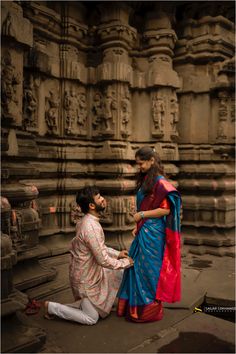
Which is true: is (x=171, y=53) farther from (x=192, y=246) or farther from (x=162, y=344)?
(x=162, y=344)

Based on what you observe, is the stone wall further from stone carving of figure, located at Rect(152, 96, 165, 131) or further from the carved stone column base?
the carved stone column base

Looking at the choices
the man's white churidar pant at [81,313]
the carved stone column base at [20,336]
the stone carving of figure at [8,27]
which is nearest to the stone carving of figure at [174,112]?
the stone carving of figure at [8,27]

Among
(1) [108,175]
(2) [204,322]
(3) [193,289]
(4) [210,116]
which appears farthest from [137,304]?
(4) [210,116]

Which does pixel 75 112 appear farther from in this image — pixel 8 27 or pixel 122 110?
pixel 8 27

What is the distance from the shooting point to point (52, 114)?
17.0 ft

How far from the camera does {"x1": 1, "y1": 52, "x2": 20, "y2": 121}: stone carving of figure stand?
366 cm

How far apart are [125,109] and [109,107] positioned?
0.29 m

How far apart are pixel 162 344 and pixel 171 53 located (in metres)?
5.12

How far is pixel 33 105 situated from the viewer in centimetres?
483

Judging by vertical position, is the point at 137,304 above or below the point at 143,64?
below

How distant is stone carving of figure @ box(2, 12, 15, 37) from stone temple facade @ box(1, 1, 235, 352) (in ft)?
0.83

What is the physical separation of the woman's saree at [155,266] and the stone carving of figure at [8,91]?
74.5 inches

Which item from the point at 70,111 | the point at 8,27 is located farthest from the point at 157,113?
the point at 8,27

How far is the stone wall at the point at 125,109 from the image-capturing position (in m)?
5.09
